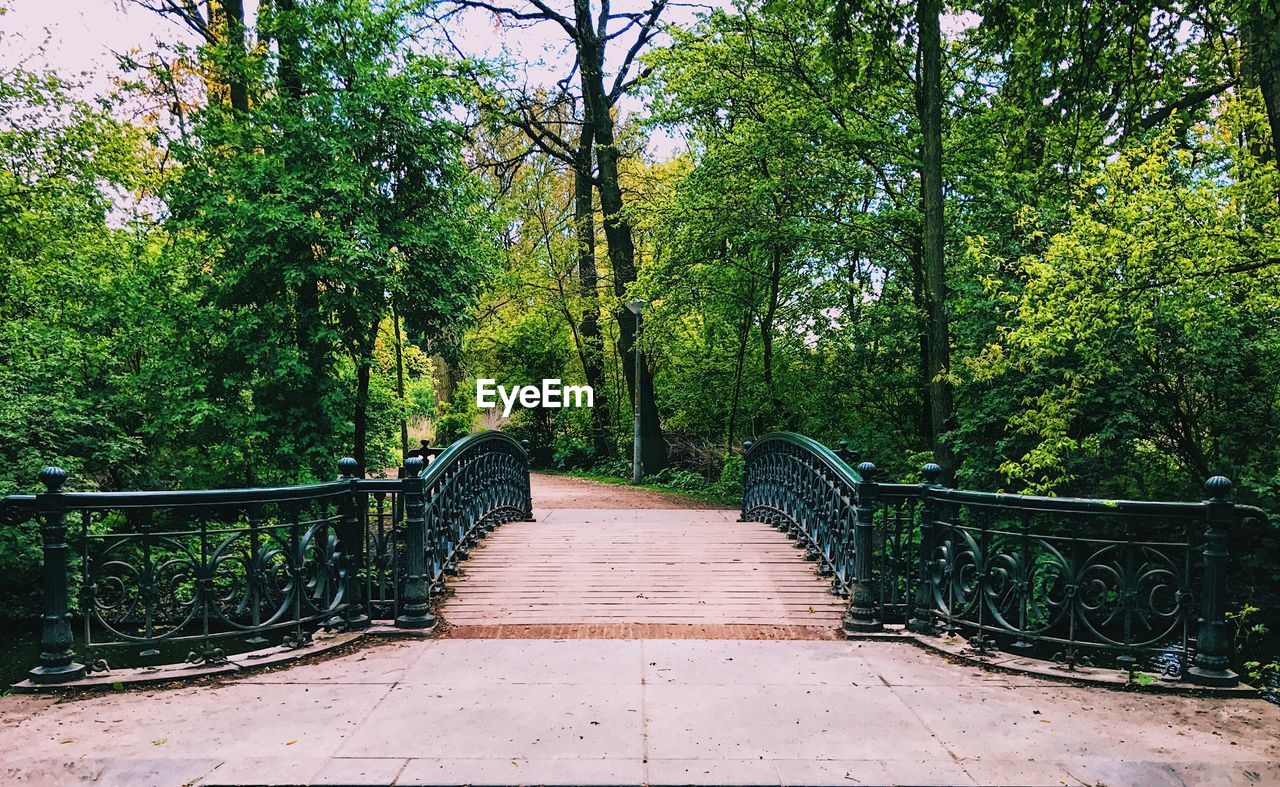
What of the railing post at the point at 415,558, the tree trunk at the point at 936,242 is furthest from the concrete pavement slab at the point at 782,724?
the tree trunk at the point at 936,242

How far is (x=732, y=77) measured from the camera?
14.2 meters

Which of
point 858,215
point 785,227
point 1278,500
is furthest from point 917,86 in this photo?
point 1278,500

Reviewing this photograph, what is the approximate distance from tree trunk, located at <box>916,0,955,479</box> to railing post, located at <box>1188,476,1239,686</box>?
5.22 m

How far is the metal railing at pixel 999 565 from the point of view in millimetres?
4574

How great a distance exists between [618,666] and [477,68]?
1362 cm

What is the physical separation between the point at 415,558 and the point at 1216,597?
5.40 meters

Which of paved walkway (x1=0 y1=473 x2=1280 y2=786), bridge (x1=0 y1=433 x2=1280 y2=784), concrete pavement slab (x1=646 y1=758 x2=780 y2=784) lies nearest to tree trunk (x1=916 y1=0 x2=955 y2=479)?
bridge (x1=0 y1=433 x2=1280 y2=784)

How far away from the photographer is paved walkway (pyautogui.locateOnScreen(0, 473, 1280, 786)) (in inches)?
139

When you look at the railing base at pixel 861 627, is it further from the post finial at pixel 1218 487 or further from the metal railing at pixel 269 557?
the metal railing at pixel 269 557

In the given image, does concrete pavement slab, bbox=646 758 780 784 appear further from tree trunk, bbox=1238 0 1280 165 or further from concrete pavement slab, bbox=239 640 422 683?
tree trunk, bbox=1238 0 1280 165

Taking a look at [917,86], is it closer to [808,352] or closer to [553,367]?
[808,352]
